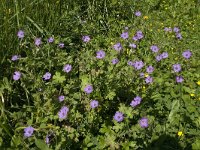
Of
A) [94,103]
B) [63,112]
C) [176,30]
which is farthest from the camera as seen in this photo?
[176,30]

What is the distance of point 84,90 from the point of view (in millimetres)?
2539

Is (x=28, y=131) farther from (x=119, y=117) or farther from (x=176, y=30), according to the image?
(x=176, y=30)

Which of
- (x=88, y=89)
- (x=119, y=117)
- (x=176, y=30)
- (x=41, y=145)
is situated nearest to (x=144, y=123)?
(x=119, y=117)

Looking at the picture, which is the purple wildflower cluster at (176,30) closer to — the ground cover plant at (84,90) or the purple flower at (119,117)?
the ground cover plant at (84,90)

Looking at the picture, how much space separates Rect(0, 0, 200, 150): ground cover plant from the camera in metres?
2.44

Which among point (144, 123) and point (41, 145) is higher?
point (144, 123)

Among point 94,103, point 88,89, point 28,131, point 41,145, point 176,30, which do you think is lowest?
point 41,145

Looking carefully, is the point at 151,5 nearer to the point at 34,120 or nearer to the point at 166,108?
the point at 166,108

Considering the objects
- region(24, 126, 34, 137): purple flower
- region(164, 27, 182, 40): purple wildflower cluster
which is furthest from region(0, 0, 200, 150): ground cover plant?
region(164, 27, 182, 40): purple wildflower cluster

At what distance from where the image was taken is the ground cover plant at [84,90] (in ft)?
8.00

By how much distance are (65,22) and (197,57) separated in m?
1.43

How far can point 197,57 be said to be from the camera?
11.8ft

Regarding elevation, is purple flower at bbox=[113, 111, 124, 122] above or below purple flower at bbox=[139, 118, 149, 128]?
above

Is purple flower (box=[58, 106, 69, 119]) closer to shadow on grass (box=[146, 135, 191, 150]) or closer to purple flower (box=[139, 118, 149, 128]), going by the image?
purple flower (box=[139, 118, 149, 128])
